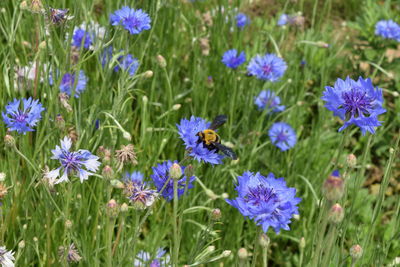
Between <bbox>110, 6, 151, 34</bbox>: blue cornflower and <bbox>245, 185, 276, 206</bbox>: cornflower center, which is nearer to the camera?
<bbox>245, 185, 276, 206</bbox>: cornflower center

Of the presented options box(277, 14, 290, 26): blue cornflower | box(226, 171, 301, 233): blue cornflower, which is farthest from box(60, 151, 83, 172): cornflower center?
box(277, 14, 290, 26): blue cornflower

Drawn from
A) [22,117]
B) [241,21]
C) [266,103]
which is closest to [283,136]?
[266,103]

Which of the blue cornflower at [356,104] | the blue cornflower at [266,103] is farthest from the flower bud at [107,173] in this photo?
the blue cornflower at [266,103]

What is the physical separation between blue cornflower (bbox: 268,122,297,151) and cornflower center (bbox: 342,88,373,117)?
0.95 meters

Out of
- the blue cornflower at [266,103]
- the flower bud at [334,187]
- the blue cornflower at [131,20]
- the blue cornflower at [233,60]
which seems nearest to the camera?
the flower bud at [334,187]

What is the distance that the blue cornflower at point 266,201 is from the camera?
1.00m

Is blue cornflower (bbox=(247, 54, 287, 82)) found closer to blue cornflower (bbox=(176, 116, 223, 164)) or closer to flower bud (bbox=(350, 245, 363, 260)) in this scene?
blue cornflower (bbox=(176, 116, 223, 164))

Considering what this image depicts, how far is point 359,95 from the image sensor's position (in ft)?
3.83

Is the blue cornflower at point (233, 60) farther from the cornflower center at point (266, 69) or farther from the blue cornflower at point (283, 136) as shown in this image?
the blue cornflower at point (283, 136)

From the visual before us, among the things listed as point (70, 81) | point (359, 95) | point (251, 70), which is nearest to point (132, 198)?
point (359, 95)

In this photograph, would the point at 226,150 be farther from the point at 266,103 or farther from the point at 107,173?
the point at 266,103

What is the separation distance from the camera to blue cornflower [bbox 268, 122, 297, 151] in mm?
2151

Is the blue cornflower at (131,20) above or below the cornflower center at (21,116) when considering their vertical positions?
above

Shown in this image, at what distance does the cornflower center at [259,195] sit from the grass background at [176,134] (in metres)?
0.22
